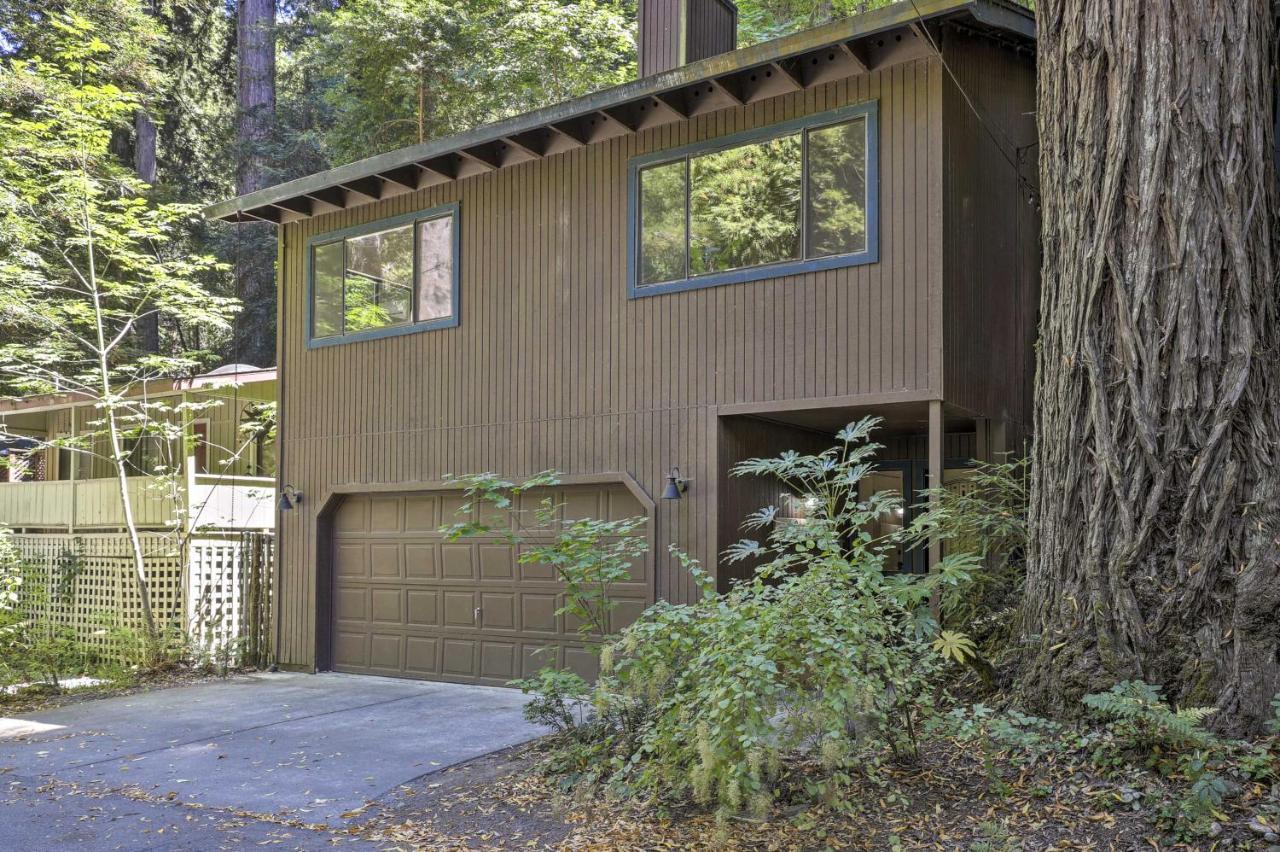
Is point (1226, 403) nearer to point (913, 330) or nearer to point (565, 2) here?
point (913, 330)

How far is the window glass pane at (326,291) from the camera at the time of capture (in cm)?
Result: 1200

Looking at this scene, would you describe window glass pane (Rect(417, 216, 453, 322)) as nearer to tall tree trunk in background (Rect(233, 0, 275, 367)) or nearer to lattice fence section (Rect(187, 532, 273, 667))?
lattice fence section (Rect(187, 532, 273, 667))

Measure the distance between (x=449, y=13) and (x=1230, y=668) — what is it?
704 inches

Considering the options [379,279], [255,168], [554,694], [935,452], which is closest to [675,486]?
[935,452]

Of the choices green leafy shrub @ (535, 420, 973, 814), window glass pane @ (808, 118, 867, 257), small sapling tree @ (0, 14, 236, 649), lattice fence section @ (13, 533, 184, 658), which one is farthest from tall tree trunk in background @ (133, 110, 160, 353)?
green leafy shrub @ (535, 420, 973, 814)

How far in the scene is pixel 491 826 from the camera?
5.73m

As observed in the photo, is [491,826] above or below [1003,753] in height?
below

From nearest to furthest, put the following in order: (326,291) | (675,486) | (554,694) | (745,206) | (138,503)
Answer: (554,694), (745,206), (675,486), (326,291), (138,503)

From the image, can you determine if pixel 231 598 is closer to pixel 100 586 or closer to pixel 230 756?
pixel 100 586

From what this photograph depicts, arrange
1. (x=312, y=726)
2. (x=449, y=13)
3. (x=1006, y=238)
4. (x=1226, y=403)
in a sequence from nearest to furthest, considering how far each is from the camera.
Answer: (x=1226, y=403), (x=312, y=726), (x=1006, y=238), (x=449, y=13)

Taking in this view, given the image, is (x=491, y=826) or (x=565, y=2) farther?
(x=565, y=2)

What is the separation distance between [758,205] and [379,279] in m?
4.69

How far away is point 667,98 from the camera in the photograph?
9.22m

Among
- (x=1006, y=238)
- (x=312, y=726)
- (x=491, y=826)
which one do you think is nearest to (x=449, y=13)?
(x=1006, y=238)
